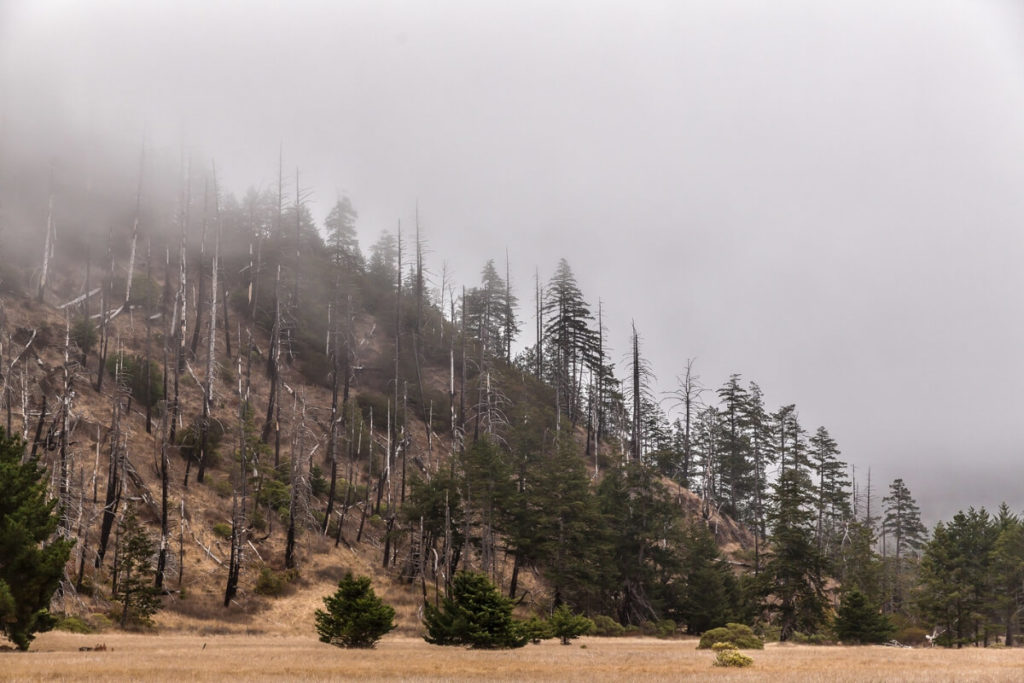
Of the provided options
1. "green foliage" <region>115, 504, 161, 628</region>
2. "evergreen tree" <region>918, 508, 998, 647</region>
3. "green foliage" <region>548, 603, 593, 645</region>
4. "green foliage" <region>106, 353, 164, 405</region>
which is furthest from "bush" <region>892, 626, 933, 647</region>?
"green foliage" <region>106, 353, 164, 405</region>

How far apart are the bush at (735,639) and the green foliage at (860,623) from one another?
42.3 feet

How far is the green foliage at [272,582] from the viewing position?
46.3 metres

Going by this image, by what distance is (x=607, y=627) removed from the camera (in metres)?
49.9

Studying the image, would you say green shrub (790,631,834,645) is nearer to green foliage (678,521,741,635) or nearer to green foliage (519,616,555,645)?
green foliage (678,521,741,635)

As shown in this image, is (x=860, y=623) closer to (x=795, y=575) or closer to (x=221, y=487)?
(x=795, y=575)

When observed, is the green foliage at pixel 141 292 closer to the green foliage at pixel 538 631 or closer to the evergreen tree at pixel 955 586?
the green foliage at pixel 538 631

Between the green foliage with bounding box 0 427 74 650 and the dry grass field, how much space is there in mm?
1045

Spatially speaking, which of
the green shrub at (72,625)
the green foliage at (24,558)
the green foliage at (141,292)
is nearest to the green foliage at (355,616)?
the green foliage at (24,558)

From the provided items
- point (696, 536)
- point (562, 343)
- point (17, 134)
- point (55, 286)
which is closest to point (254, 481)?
point (55, 286)

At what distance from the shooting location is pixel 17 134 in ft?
245

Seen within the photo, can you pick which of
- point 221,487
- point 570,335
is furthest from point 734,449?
point 221,487

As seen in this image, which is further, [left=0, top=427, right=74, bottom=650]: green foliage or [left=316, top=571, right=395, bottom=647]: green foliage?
[left=316, top=571, right=395, bottom=647]: green foliage

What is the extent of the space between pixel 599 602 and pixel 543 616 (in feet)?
13.8

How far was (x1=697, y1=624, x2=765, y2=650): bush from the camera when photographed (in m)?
37.8
